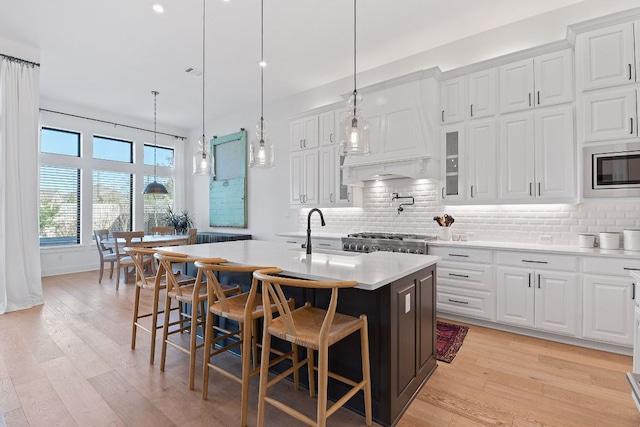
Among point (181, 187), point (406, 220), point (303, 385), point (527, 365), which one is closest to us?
point (303, 385)

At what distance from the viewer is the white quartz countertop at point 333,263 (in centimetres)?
183

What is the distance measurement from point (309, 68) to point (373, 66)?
100 centimetres

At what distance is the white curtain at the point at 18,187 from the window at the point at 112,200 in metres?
2.71

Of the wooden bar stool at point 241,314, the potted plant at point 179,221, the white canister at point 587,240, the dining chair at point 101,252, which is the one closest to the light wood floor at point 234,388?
the wooden bar stool at point 241,314

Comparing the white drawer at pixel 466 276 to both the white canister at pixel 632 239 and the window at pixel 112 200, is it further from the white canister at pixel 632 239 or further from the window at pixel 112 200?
the window at pixel 112 200

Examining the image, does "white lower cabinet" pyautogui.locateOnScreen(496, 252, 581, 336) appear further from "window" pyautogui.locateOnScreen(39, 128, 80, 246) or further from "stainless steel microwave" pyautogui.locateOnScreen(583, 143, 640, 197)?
"window" pyautogui.locateOnScreen(39, 128, 80, 246)

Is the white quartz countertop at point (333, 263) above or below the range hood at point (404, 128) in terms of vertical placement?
below

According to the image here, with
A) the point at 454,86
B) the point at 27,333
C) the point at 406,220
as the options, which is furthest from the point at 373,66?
the point at 27,333

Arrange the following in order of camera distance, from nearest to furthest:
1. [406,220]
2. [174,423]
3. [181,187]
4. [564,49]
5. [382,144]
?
[174,423] → [564,49] → [382,144] → [406,220] → [181,187]

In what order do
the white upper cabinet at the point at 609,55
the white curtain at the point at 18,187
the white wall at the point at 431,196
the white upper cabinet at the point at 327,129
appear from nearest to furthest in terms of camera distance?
the white upper cabinet at the point at 609,55
the white wall at the point at 431,196
the white curtain at the point at 18,187
the white upper cabinet at the point at 327,129

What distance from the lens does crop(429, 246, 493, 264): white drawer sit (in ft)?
11.5

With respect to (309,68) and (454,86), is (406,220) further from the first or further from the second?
(309,68)

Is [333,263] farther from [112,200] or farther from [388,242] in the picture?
[112,200]

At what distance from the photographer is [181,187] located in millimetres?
8336
